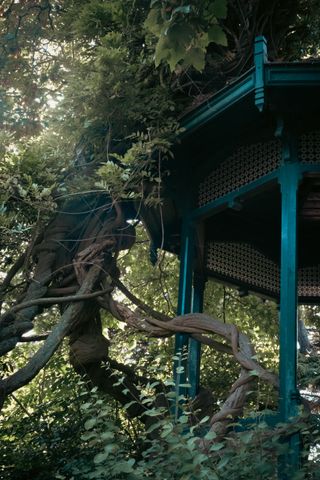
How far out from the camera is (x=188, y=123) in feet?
18.9

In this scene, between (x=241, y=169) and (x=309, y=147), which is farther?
(x=241, y=169)

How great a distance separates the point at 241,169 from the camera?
240 inches

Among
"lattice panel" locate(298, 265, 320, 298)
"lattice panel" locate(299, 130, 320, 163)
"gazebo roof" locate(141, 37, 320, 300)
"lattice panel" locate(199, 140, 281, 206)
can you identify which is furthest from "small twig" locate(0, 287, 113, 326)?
"lattice panel" locate(298, 265, 320, 298)

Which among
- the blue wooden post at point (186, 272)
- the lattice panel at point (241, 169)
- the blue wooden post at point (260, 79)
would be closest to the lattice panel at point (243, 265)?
the blue wooden post at point (186, 272)

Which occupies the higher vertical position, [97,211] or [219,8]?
[219,8]

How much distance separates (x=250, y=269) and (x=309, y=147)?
2.50m

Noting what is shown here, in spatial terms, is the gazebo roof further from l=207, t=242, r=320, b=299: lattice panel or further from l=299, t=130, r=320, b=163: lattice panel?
l=207, t=242, r=320, b=299: lattice panel

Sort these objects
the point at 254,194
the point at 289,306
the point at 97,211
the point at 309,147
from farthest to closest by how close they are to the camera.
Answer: the point at 97,211
the point at 254,194
the point at 309,147
the point at 289,306

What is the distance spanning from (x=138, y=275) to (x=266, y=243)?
6.08 ft

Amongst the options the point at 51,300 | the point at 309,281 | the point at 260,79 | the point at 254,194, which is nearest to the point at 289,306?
the point at 254,194

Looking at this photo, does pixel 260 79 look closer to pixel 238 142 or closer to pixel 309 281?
pixel 238 142

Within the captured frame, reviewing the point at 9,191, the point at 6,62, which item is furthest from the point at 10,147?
Result: the point at 6,62

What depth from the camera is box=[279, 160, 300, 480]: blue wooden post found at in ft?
Answer: 15.5

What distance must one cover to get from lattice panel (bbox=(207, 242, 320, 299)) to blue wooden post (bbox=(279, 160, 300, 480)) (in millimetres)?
2098
